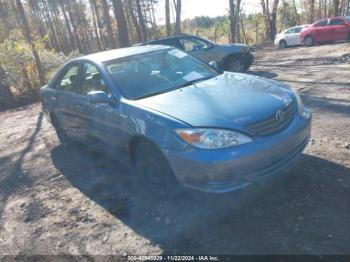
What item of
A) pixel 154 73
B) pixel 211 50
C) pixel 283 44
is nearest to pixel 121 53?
pixel 154 73

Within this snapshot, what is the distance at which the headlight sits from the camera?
321 centimetres

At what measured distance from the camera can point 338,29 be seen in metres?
18.9

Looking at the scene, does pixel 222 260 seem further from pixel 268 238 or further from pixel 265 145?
pixel 265 145

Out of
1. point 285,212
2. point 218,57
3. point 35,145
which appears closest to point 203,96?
point 285,212

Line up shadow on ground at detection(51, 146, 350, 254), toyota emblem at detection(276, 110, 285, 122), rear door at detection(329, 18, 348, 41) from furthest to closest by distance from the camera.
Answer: rear door at detection(329, 18, 348, 41)
toyota emblem at detection(276, 110, 285, 122)
shadow on ground at detection(51, 146, 350, 254)

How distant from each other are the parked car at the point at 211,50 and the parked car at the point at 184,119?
19.5ft

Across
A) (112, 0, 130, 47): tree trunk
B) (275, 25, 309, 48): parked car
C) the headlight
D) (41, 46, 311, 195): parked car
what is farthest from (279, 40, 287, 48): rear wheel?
the headlight

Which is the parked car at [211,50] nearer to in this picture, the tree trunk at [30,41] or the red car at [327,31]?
the tree trunk at [30,41]

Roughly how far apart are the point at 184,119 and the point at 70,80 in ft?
8.75

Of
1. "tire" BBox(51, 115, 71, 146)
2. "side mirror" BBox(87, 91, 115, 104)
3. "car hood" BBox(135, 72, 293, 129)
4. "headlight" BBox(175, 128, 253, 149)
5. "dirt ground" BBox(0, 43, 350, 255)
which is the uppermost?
"side mirror" BBox(87, 91, 115, 104)

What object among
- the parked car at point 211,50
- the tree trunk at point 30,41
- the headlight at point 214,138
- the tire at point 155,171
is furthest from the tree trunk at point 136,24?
the headlight at point 214,138

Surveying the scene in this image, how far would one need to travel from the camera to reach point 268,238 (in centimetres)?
308

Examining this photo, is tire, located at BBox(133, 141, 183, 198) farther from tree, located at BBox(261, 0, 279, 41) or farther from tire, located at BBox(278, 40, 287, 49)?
tree, located at BBox(261, 0, 279, 41)

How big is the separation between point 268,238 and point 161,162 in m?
1.29
